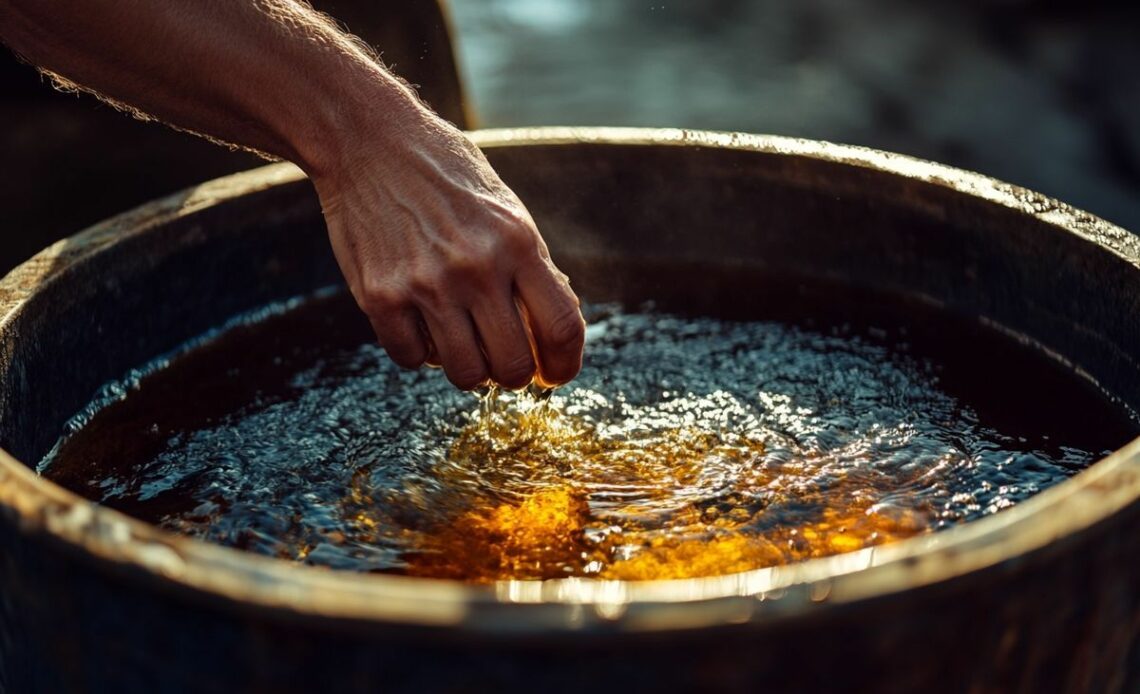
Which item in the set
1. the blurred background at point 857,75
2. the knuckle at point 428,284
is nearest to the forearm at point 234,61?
the knuckle at point 428,284

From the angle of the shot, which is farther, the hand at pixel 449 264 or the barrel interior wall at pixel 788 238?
the barrel interior wall at pixel 788 238

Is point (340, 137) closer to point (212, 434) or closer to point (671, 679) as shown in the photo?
point (212, 434)

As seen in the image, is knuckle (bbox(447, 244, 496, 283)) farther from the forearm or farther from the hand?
the forearm

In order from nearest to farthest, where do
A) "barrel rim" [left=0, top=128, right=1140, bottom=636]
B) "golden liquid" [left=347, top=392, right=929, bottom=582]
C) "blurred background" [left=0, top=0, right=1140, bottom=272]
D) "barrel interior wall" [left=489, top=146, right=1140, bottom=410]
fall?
1. "barrel rim" [left=0, top=128, right=1140, bottom=636]
2. "golden liquid" [left=347, top=392, right=929, bottom=582]
3. "barrel interior wall" [left=489, top=146, right=1140, bottom=410]
4. "blurred background" [left=0, top=0, right=1140, bottom=272]

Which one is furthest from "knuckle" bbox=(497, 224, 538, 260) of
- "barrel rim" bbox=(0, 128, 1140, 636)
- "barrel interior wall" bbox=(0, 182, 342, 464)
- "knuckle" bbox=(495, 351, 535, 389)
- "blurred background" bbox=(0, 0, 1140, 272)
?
"blurred background" bbox=(0, 0, 1140, 272)

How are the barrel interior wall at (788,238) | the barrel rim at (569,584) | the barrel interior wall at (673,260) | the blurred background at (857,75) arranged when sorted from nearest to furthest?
the barrel rim at (569,584), the barrel interior wall at (673,260), the barrel interior wall at (788,238), the blurred background at (857,75)

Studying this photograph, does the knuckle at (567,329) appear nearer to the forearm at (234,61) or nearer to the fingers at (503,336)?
the fingers at (503,336)

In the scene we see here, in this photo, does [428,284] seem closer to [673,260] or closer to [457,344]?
[457,344]

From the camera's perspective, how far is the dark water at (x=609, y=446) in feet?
4.42

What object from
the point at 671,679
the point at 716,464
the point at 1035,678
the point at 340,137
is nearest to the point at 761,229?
the point at 716,464

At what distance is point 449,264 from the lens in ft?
4.33

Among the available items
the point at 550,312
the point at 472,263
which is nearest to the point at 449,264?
the point at 472,263

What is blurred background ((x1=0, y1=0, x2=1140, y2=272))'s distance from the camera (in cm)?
466

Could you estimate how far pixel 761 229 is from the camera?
2043 millimetres
